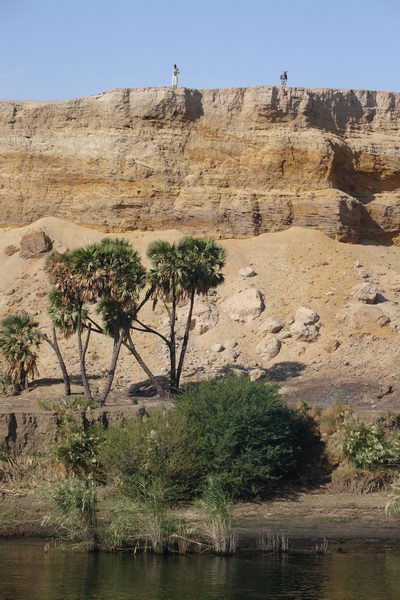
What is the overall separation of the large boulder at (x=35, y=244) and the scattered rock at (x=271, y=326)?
1254 cm

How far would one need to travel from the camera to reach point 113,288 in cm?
3625

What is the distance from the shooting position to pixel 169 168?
53.6 meters

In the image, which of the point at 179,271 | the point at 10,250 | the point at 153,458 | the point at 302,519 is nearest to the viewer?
the point at 302,519

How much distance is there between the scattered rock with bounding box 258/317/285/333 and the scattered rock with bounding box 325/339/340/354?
238 cm

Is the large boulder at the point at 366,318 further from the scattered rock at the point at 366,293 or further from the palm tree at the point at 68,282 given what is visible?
the palm tree at the point at 68,282

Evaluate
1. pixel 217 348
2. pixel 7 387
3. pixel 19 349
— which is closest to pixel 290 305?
pixel 217 348

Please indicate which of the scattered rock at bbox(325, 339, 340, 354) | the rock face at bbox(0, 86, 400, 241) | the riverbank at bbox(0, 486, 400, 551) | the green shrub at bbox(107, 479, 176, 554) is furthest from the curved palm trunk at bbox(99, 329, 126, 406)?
the rock face at bbox(0, 86, 400, 241)

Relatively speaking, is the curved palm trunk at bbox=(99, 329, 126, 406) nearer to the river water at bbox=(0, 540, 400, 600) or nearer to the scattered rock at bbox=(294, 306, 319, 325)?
the scattered rock at bbox=(294, 306, 319, 325)

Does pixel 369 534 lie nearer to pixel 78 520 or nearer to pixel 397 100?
pixel 78 520

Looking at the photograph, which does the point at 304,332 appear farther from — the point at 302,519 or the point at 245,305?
the point at 302,519

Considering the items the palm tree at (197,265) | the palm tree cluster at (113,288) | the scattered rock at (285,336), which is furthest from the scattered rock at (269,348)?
the palm tree at (197,265)

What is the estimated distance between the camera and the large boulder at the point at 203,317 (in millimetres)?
45625

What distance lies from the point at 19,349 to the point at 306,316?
40.3 ft

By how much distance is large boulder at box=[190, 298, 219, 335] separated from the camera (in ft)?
150
